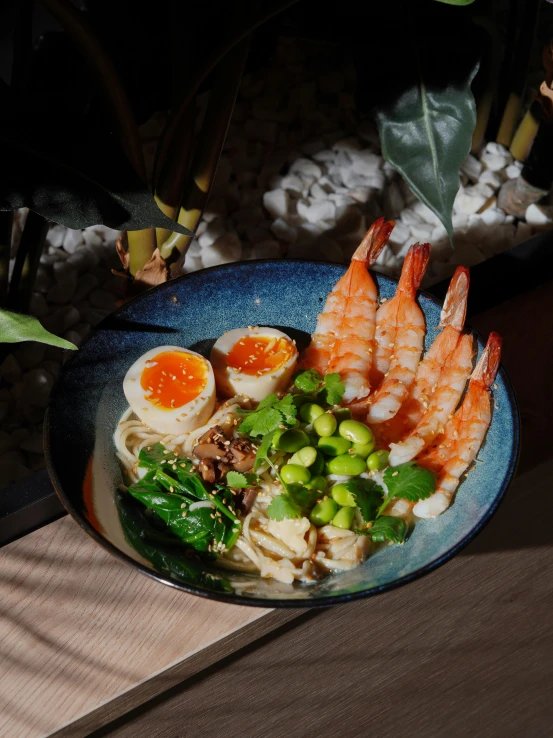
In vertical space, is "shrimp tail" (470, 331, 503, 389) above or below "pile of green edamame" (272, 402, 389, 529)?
above

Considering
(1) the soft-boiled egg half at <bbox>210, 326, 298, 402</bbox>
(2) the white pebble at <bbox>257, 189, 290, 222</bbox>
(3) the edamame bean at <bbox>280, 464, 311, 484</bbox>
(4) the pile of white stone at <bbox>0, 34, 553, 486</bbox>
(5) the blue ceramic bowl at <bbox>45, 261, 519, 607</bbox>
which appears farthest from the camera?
(2) the white pebble at <bbox>257, 189, 290, 222</bbox>

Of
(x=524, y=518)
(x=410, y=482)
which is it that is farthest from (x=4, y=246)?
(x=524, y=518)

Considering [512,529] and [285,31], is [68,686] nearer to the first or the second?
[512,529]

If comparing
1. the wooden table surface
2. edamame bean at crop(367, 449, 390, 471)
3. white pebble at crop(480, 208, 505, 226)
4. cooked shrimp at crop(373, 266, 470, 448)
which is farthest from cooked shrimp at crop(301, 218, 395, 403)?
white pebble at crop(480, 208, 505, 226)

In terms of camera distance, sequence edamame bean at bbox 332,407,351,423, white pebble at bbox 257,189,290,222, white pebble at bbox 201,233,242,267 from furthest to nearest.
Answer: white pebble at bbox 257,189,290,222
white pebble at bbox 201,233,242,267
edamame bean at bbox 332,407,351,423

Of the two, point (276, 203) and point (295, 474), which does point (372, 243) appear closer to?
point (295, 474)

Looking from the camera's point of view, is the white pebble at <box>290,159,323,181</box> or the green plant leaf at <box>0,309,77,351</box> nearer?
the green plant leaf at <box>0,309,77,351</box>

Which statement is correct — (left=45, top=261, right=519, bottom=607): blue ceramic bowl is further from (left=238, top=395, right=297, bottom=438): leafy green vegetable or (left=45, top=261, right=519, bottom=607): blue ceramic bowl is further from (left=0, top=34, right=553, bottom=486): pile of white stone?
(left=0, top=34, right=553, bottom=486): pile of white stone

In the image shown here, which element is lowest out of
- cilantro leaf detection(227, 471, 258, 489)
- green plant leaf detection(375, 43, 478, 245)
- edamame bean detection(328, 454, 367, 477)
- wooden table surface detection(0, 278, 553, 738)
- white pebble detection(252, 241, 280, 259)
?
wooden table surface detection(0, 278, 553, 738)
